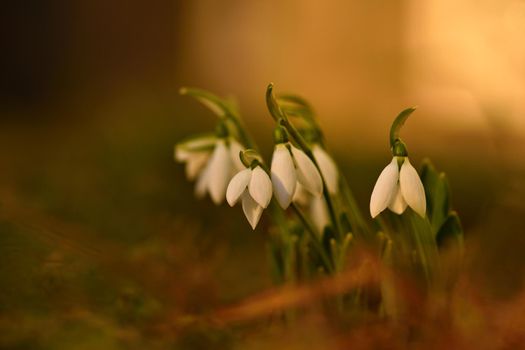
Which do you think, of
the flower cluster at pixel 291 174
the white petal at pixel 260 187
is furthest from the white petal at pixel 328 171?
the white petal at pixel 260 187

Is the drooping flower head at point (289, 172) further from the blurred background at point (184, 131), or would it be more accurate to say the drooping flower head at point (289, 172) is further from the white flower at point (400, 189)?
the blurred background at point (184, 131)

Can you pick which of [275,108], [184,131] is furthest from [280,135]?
[184,131]

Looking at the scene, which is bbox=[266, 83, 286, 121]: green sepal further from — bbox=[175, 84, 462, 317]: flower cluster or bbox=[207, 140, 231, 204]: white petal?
bbox=[207, 140, 231, 204]: white petal

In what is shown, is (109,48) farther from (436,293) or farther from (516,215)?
(436,293)

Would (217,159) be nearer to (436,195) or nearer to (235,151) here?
(235,151)

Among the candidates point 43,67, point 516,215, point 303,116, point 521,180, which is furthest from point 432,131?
point 43,67

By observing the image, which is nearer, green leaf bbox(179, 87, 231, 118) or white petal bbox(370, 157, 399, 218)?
white petal bbox(370, 157, 399, 218)

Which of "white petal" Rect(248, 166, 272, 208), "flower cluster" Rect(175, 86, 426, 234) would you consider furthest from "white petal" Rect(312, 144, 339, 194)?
"white petal" Rect(248, 166, 272, 208)
